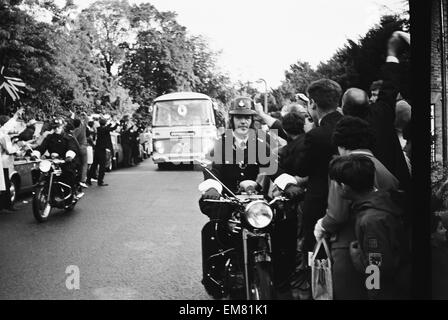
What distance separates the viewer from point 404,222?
327 centimetres

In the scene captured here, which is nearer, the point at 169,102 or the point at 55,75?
the point at 55,75

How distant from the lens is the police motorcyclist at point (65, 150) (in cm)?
919

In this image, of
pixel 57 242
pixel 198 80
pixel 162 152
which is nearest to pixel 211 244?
pixel 198 80

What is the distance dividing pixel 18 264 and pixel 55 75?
Result: 6.74ft

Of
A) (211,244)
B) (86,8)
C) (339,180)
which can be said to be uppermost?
(86,8)

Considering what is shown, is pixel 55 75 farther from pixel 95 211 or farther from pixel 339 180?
pixel 95 211

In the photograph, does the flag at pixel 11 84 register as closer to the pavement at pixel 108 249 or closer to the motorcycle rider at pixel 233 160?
the pavement at pixel 108 249

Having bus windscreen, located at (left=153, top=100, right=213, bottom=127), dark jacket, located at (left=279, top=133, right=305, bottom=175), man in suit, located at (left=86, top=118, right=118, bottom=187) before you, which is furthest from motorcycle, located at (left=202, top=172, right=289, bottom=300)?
man in suit, located at (left=86, top=118, right=118, bottom=187)

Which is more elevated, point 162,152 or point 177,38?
point 177,38

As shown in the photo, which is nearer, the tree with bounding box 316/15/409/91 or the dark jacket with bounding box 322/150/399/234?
the dark jacket with bounding box 322/150/399/234

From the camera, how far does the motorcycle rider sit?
413 centimetres

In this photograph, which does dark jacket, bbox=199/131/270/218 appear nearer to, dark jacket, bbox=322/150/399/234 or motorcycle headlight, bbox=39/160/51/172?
dark jacket, bbox=322/150/399/234

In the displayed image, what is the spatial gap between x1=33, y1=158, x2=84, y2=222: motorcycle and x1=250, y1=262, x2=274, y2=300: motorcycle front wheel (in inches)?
221

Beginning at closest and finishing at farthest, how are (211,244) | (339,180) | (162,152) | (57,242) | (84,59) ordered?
(339,180) → (211,244) → (84,59) → (57,242) → (162,152)
